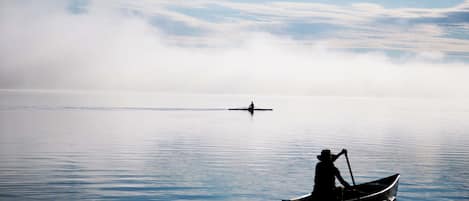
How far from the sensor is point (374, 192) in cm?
2742

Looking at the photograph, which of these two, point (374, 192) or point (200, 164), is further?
point (200, 164)

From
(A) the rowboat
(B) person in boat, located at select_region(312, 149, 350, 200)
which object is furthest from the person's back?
(A) the rowboat

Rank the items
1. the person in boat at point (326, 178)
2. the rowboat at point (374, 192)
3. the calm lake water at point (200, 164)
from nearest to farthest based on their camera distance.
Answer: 1. the person in boat at point (326, 178)
2. the rowboat at point (374, 192)
3. the calm lake water at point (200, 164)

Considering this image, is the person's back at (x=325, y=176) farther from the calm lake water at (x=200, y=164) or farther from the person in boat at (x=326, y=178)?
the calm lake water at (x=200, y=164)

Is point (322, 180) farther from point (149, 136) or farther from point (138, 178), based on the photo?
point (149, 136)

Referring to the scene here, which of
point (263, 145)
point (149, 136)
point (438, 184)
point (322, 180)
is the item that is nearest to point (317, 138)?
point (263, 145)

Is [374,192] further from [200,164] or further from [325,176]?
[200,164]

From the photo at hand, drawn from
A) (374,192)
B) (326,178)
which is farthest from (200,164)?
(326,178)

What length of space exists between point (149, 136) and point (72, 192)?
111ft

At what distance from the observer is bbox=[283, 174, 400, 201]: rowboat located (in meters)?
24.0

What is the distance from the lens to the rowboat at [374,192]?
24.0m

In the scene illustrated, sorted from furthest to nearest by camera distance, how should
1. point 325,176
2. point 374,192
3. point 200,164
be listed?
1. point 200,164
2. point 374,192
3. point 325,176

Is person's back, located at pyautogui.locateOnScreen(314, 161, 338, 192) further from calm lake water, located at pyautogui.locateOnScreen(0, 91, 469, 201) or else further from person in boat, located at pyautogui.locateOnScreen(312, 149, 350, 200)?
calm lake water, located at pyautogui.locateOnScreen(0, 91, 469, 201)

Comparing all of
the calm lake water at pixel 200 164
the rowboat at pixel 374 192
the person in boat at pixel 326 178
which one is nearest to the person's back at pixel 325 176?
the person in boat at pixel 326 178
